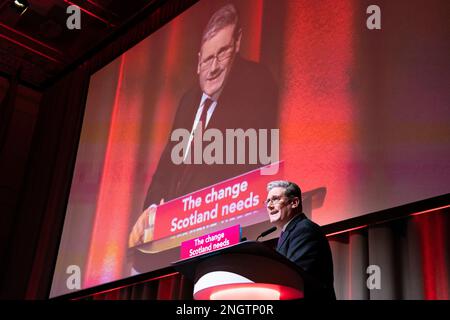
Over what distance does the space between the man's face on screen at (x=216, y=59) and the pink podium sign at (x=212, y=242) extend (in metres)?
2.11

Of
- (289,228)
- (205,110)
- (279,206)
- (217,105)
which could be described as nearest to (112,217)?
(205,110)

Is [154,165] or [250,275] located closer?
[250,275]

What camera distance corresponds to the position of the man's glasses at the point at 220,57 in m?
3.81

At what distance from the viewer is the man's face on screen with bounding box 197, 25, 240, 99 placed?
378 cm

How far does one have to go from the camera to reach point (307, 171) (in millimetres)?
2885

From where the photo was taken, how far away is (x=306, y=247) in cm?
180

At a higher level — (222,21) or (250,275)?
(222,21)

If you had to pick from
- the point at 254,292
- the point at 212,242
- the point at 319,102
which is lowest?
the point at 254,292

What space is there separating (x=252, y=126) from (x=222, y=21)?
1.02 metres

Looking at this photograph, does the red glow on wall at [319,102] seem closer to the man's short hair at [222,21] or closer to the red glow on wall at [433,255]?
the red glow on wall at [433,255]

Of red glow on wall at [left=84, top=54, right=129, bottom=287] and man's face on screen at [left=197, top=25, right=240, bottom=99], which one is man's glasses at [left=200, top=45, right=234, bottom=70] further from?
red glow on wall at [left=84, top=54, right=129, bottom=287]

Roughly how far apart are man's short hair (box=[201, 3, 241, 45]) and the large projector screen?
0.01 metres

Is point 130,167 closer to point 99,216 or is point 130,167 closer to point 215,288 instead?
point 99,216

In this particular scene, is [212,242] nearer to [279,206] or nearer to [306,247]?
[306,247]
